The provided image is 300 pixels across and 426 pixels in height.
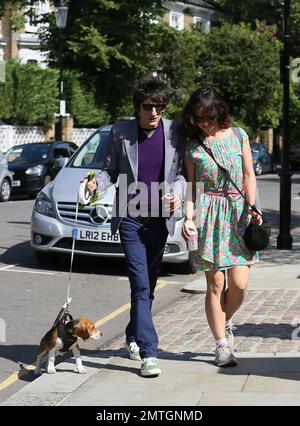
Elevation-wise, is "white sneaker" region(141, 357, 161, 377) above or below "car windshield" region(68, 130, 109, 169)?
below

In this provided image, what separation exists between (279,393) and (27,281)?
564 cm

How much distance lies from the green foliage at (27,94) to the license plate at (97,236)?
2379 cm

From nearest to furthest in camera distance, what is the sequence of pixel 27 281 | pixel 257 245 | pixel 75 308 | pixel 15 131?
1. pixel 257 245
2. pixel 75 308
3. pixel 27 281
4. pixel 15 131

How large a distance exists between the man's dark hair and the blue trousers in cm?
83

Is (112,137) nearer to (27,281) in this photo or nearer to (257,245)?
(257,245)

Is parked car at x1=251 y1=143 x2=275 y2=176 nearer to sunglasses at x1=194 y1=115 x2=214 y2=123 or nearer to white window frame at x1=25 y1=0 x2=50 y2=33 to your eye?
white window frame at x1=25 y1=0 x2=50 y2=33

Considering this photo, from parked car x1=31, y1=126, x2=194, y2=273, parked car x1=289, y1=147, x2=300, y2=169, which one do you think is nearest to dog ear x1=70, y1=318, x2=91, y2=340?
parked car x1=31, y1=126, x2=194, y2=273

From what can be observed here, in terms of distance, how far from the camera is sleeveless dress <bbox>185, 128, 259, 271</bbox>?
6234mm

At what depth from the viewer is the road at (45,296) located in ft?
24.6

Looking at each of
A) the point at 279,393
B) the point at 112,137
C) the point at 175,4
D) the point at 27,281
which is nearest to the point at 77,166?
the point at 27,281

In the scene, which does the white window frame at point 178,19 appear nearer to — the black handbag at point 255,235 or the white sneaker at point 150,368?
the black handbag at point 255,235

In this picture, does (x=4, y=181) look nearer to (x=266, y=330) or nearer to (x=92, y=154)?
(x=92, y=154)
